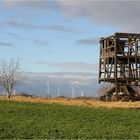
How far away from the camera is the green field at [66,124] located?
741 inches

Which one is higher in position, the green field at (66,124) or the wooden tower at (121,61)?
the wooden tower at (121,61)

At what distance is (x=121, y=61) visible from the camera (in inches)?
1603

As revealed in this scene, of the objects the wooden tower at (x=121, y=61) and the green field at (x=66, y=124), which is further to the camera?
the wooden tower at (x=121, y=61)

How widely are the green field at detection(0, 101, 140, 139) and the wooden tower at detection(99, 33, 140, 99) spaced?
12018 millimetres

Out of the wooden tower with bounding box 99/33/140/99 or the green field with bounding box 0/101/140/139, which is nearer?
the green field with bounding box 0/101/140/139

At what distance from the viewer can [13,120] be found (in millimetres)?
23531

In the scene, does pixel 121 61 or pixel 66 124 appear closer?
pixel 66 124

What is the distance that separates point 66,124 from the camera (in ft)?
73.1

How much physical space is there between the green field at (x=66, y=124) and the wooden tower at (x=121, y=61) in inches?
473

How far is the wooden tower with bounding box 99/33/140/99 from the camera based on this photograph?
131 feet

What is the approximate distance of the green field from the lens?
18.8 meters

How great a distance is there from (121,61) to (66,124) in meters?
19.2

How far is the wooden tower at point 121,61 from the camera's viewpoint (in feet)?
131

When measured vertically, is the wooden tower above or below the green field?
above
